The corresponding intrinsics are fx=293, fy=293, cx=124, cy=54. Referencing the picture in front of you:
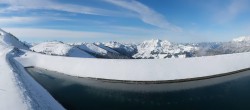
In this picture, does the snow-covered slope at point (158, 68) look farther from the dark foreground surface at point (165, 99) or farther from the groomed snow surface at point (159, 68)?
the dark foreground surface at point (165, 99)

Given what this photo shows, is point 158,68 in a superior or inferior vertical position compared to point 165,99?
superior

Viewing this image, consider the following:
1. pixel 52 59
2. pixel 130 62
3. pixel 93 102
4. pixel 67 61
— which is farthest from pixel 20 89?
pixel 52 59

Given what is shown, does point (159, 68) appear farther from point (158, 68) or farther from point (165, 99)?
point (165, 99)

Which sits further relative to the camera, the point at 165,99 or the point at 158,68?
the point at 158,68

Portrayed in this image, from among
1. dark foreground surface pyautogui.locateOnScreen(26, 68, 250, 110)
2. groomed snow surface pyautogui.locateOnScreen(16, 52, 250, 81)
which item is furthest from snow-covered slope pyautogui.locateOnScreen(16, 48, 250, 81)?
A: dark foreground surface pyautogui.locateOnScreen(26, 68, 250, 110)

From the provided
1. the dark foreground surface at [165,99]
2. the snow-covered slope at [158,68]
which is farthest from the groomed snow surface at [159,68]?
the dark foreground surface at [165,99]

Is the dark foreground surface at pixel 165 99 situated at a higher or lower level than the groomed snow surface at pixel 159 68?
lower

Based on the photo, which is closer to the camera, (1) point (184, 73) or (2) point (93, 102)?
(2) point (93, 102)

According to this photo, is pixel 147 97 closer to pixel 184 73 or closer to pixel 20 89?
pixel 20 89

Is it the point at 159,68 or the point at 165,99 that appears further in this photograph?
the point at 159,68

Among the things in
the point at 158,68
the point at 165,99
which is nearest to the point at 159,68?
the point at 158,68

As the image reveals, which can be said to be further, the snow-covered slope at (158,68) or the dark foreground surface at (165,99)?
the snow-covered slope at (158,68)
